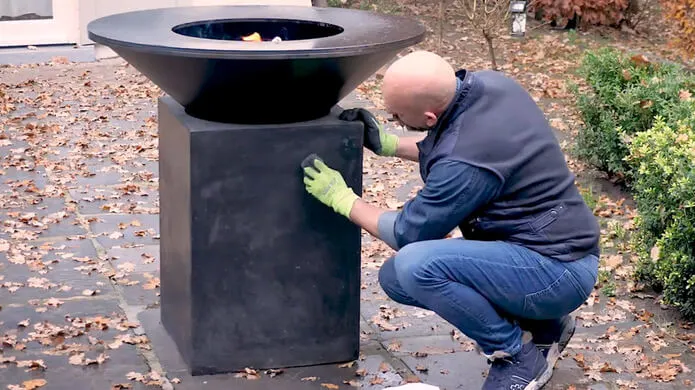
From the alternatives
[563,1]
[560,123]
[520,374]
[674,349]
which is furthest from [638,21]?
[520,374]

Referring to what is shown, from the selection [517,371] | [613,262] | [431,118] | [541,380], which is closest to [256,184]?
[431,118]

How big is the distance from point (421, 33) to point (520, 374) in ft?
4.33

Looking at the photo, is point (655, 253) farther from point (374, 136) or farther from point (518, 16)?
point (518, 16)

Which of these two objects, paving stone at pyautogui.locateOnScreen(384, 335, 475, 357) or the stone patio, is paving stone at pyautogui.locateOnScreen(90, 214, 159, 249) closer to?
the stone patio

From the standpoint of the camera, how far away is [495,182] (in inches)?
139

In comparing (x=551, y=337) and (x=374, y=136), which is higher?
(x=374, y=136)

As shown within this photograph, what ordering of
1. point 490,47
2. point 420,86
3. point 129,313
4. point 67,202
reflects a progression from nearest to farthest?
point 420,86 < point 129,313 < point 67,202 < point 490,47

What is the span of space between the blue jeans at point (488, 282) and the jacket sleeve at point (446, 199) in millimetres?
79

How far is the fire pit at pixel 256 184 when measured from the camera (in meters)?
3.72

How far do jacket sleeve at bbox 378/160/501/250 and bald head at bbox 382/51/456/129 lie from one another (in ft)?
0.64

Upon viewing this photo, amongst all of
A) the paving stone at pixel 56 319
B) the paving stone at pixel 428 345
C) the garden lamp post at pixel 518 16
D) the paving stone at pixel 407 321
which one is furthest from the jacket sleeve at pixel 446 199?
the garden lamp post at pixel 518 16

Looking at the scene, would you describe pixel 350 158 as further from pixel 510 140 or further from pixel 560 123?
pixel 560 123

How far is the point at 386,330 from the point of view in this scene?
182 inches

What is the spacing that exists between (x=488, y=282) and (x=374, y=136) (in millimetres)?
774
